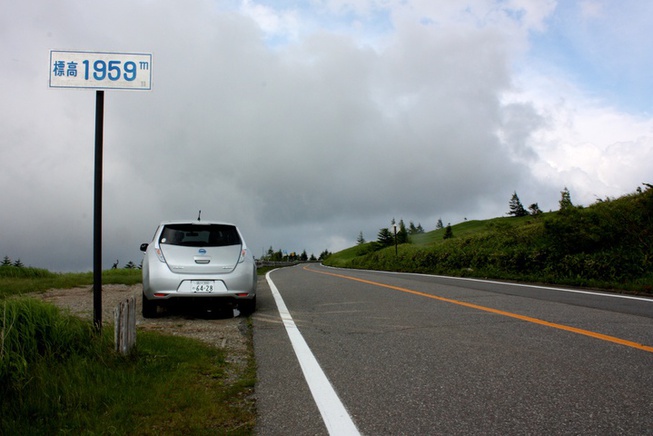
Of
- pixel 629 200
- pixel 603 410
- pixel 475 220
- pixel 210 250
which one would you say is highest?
pixel 475 220

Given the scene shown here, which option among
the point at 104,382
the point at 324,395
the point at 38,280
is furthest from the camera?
the point at 38,280

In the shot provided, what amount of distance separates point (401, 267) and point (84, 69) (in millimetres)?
27328

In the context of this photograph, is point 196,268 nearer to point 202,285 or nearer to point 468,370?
point 202,285

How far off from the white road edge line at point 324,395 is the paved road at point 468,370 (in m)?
0.04

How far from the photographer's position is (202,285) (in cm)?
730

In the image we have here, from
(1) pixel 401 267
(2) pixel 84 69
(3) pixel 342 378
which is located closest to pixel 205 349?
(3) pixel 342 378

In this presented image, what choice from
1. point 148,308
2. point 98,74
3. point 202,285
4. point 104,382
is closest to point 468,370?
point 104,382

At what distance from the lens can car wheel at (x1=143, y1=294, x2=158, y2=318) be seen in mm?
7566

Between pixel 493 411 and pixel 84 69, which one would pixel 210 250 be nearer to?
pixel 84 69

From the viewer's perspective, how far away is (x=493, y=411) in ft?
10.1

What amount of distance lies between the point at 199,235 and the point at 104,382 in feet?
14.0

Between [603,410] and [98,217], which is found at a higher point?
[98,217]

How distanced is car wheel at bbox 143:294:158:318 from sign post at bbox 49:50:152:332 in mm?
2510

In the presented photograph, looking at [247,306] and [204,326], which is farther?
[247,306]
